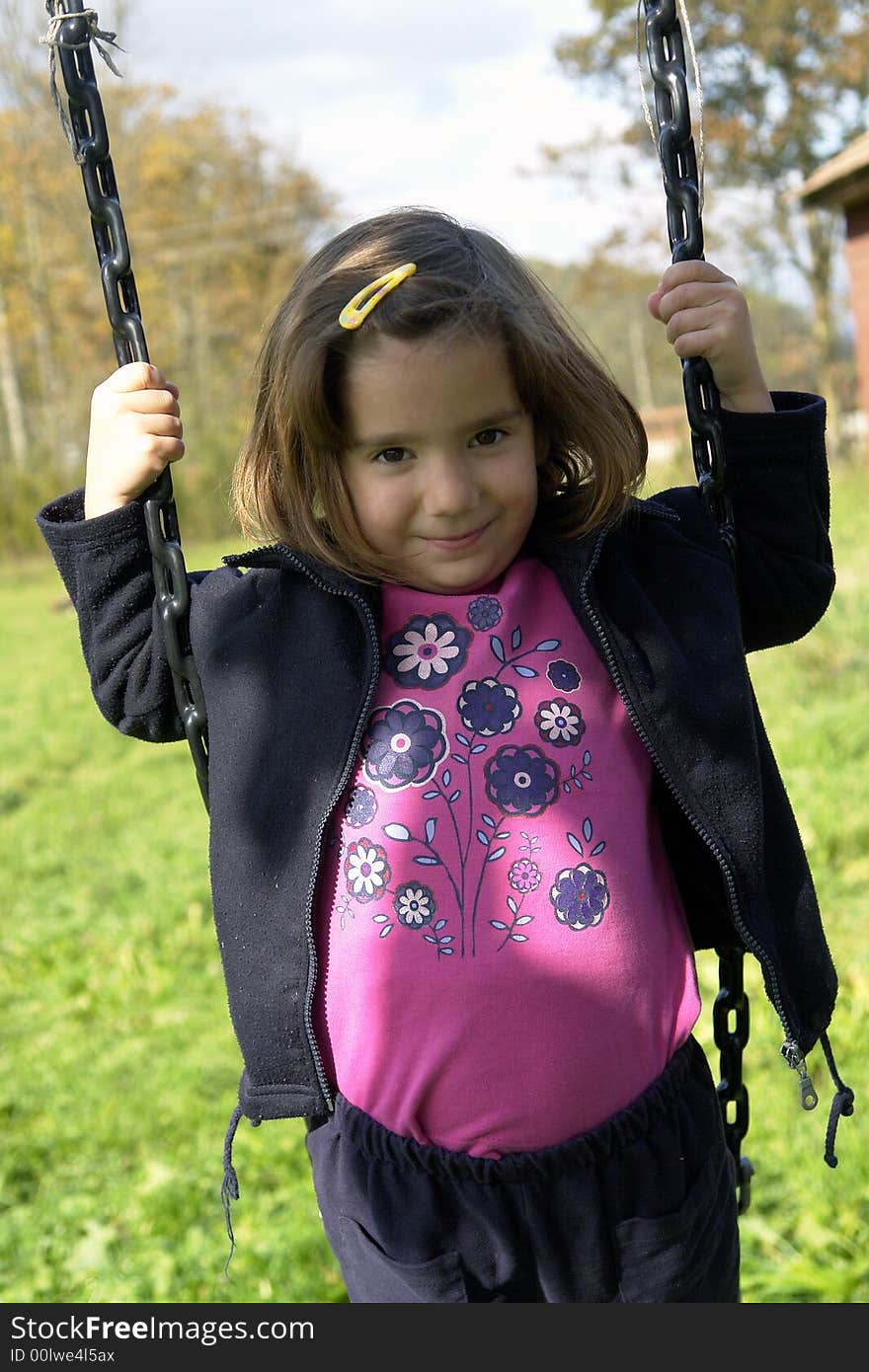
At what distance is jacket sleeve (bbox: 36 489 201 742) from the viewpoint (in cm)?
180

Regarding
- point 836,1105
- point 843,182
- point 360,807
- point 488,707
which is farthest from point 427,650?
point 843,182

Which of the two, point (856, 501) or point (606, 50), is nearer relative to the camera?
point (856, 501)

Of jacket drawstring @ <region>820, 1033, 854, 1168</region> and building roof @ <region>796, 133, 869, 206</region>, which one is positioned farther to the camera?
building roof @ <region>796, 133, 869, 206</region>

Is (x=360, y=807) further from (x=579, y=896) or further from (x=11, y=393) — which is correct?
(x=11, y=393)

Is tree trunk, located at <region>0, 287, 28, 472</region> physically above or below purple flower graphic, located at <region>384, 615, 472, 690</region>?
above

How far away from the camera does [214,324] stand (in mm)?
30734

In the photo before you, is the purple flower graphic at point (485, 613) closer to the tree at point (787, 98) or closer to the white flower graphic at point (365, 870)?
the white flower graphic at point (365, 870)

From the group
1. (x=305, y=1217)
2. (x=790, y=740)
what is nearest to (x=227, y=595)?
(x=305, y=1217)

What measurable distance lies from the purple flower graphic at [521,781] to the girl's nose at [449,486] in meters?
0.30

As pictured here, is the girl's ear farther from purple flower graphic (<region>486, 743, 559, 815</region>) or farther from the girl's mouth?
purple flower graphic (<region>486, 743, 559, 815</region>)

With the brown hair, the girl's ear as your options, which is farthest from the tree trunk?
the girl's ear

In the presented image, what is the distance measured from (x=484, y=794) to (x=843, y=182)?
12.2m

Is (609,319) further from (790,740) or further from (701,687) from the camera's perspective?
(701,687)

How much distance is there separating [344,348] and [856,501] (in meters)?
14.1
